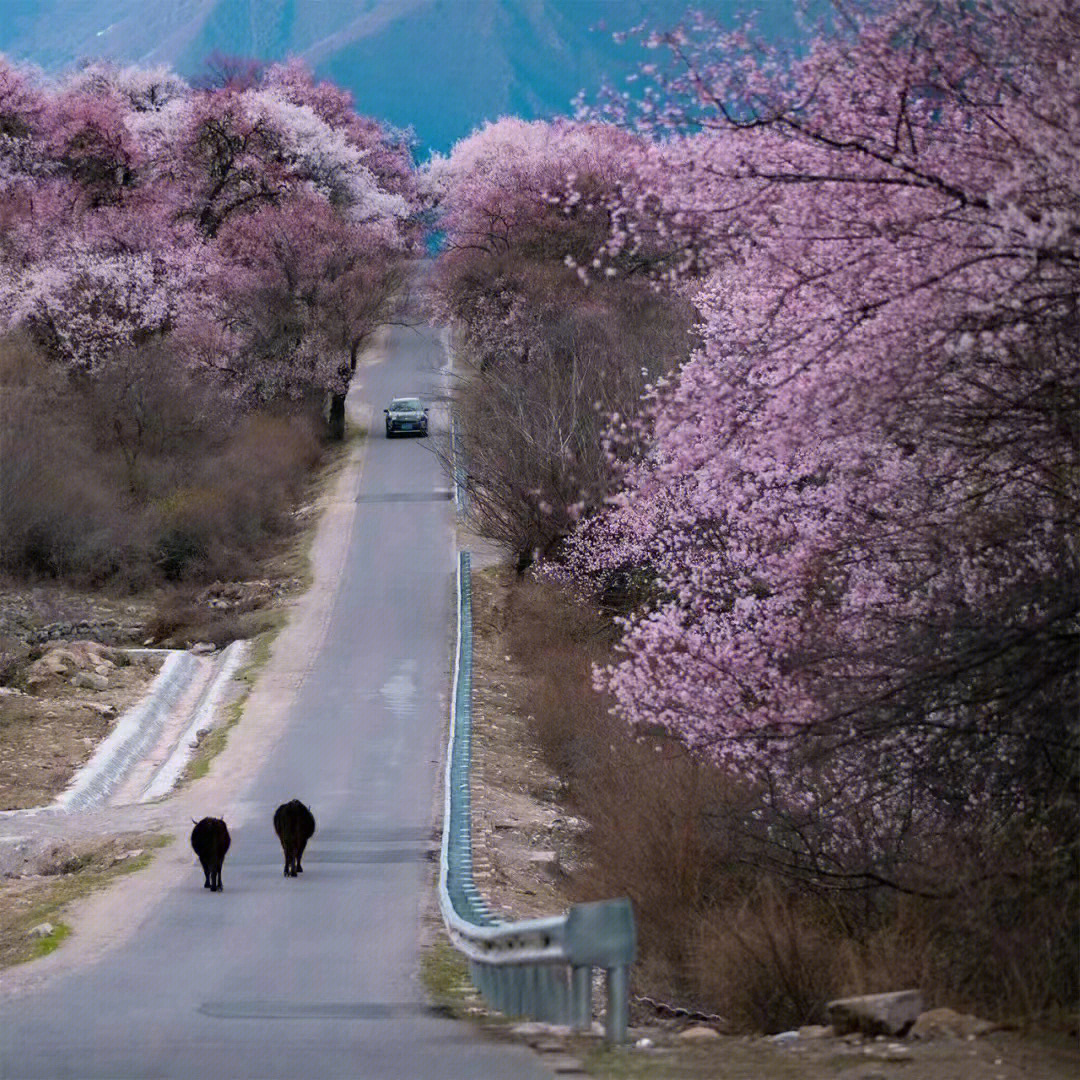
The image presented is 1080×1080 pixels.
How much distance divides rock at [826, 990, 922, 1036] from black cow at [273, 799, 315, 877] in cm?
995

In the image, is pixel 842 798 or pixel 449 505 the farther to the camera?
pixel 449 505

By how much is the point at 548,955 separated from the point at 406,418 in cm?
5551

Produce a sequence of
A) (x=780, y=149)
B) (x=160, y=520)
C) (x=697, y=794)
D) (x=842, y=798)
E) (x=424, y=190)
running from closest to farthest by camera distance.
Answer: (x=780, y=149) → (x=842, y=798) → (x=697, y=794) → (x=160, y=520) → (x=424, y=190)

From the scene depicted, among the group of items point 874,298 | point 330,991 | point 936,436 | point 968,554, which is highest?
point 874,298

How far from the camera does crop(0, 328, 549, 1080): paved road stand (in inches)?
364

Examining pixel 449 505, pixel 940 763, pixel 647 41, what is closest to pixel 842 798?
pixel 940 763

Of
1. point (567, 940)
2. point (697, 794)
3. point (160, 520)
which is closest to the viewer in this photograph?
point (567, 940)

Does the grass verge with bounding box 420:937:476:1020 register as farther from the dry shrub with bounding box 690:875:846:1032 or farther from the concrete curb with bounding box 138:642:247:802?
the concrete curb with bounding box 138:642:247:802

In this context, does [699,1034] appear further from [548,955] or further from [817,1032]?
[548,955]

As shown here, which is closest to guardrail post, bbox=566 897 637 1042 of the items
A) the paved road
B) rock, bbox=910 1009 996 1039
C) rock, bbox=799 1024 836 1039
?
the paved road

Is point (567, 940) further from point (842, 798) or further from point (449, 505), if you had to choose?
point (449, 505)

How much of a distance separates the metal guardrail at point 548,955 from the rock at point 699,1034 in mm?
664

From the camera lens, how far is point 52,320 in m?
55.0

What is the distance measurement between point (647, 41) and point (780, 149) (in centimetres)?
104
